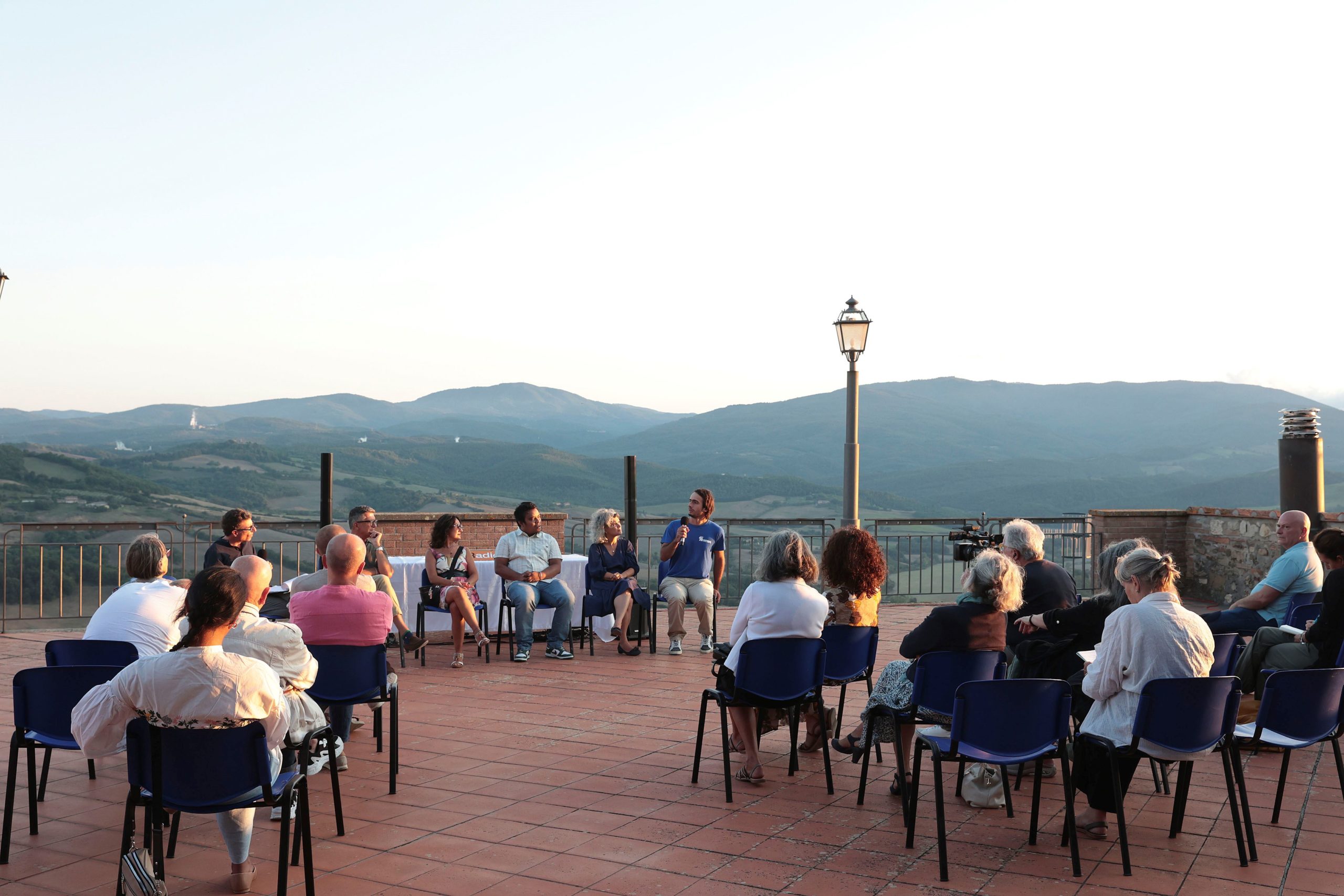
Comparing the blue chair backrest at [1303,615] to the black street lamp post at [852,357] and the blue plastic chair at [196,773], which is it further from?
the blue plastic chair at [196,773]

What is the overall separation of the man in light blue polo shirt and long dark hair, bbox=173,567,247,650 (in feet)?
19.0

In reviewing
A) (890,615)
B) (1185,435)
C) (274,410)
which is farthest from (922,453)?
(890,615)

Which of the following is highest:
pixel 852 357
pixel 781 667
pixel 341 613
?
pixel 852 357

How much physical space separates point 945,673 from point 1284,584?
10.9 feet

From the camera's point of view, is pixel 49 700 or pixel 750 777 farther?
pixel 750 777

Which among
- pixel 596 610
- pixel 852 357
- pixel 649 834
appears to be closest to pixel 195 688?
pixel 649 834

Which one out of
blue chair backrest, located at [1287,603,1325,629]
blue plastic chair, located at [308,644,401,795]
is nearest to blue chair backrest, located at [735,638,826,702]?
blue plastic chair, located at [308,644,401,795]

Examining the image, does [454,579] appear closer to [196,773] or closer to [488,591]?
[488,591]

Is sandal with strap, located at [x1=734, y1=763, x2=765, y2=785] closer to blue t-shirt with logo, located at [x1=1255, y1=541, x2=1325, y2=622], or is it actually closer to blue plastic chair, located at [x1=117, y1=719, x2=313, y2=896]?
blue plastic chair, located at [x1=117, y1=719, x2=313, y2=896]

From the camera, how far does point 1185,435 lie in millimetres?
170375

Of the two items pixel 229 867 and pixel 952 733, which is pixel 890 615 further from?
pixel 229 867

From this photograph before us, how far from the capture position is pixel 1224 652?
5.29m

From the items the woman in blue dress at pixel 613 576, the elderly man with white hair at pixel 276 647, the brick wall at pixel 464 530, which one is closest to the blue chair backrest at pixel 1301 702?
the elderly man with white hair at pixel 276 647

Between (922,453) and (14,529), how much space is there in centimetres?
15345
